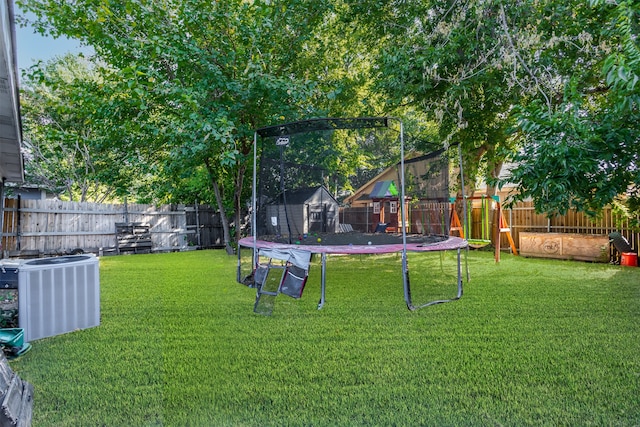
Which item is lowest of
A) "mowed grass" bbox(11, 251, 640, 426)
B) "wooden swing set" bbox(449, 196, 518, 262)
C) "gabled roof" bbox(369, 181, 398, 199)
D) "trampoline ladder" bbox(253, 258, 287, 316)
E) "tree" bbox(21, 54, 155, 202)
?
"mowed grass" bbox(11, 251, 640, 426)

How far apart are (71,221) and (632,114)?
931 cm

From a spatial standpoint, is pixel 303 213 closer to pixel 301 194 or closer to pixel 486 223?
pixel 301 194

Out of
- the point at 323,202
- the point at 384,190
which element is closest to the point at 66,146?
the point at 323,202

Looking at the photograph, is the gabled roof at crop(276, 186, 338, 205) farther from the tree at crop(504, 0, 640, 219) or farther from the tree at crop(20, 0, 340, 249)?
the tree at crop(504, 0, 640, 219)

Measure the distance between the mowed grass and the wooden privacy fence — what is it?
4503mm

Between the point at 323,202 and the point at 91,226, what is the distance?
554 centimetres

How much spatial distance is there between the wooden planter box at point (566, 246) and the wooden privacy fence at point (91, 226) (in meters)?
7.81

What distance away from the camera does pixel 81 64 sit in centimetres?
1118

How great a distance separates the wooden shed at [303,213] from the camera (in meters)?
5.59

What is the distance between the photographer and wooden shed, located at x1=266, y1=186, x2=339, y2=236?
559cm

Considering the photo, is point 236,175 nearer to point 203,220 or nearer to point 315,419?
point 203,220

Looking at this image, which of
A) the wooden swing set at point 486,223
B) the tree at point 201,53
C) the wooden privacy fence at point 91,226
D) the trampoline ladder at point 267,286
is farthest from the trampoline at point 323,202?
the wooden privacy fence at point 91,226

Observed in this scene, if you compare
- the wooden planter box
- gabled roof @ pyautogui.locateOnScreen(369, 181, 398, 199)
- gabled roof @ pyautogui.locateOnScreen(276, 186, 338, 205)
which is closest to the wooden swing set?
the wooden planter box

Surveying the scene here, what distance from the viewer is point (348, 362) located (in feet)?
7.51
